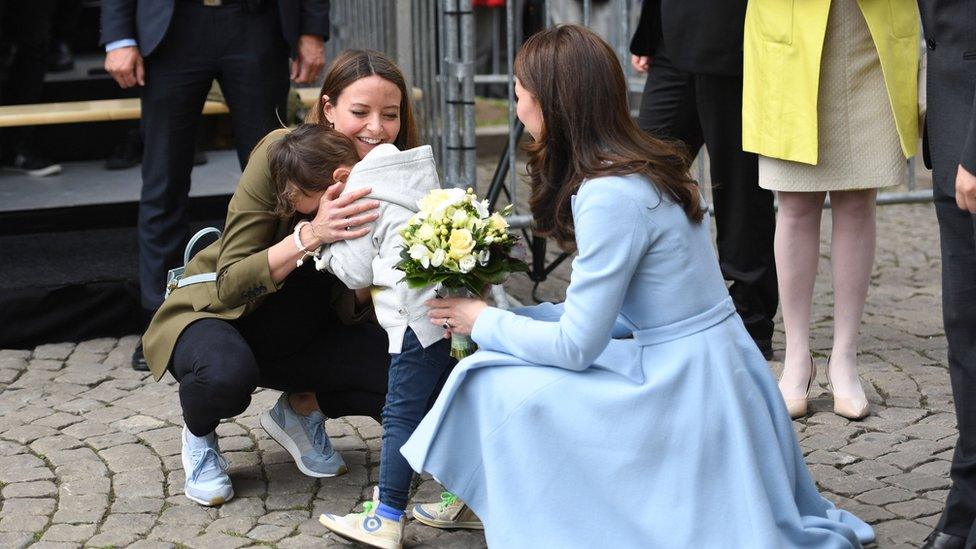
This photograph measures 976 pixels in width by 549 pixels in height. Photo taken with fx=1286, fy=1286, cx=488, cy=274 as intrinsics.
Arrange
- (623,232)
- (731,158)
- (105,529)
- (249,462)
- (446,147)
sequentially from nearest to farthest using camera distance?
(623,232)
(105,529)
(249,462)
(731,158)
(446,147)

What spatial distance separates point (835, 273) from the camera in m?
4.16

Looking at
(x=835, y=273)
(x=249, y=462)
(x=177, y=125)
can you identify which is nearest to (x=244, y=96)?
(x=177, y=125)

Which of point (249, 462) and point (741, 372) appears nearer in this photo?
point (741, 372)

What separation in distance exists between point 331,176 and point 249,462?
42.5 inches

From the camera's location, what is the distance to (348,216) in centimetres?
317

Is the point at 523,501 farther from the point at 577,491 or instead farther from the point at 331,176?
the point at 331,176

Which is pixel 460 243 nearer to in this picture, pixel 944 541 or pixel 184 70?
pixel 944 541

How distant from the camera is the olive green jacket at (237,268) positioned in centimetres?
340

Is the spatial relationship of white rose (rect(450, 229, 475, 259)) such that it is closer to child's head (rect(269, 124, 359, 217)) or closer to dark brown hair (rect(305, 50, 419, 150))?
child's head (rect(269, 124, 359, 217))

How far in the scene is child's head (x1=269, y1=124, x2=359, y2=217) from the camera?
3.32m

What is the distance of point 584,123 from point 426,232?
0.44 metres

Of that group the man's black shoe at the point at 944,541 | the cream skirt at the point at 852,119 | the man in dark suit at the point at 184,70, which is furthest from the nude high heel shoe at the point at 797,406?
the man in dark suit at the point at 184,70

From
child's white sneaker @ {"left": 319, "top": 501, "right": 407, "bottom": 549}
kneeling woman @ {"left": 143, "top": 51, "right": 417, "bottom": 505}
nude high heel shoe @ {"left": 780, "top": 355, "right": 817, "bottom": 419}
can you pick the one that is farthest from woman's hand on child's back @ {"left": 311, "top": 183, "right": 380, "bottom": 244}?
nude high heel shoe @ {"left": 780, "top": 355, "right": 817, "bottom": 419}

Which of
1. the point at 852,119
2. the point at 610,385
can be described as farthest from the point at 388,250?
the point at 852,119
